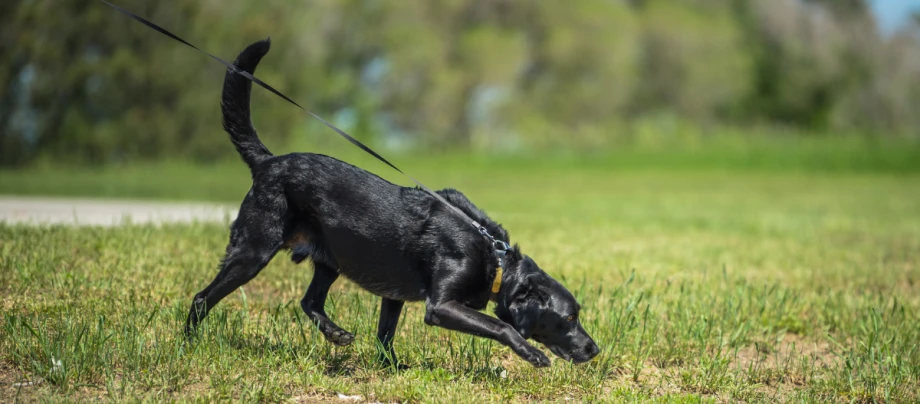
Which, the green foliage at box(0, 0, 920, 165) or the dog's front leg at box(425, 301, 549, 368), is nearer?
the dog's front leg at box(425, 301, 549, 368)

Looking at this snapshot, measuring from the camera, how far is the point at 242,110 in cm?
451

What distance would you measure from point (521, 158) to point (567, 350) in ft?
75.0

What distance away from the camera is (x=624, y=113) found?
3784cm

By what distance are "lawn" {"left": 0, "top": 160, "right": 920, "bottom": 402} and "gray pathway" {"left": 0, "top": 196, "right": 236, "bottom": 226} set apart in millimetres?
1052

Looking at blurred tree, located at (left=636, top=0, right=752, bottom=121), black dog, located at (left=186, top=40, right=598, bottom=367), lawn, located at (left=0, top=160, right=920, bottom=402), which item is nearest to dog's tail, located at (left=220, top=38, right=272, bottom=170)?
black dog, located at (left=186, top=40, right=598, bottom=367)

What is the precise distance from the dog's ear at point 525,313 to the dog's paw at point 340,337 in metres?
0.85

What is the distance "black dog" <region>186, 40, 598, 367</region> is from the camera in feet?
Result: 13.5

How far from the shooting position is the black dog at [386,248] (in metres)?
4.10

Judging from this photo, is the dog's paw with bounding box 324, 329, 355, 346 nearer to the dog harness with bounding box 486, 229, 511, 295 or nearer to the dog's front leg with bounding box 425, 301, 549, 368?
the dog's front leg with bounding box 425, 301, 549, 368

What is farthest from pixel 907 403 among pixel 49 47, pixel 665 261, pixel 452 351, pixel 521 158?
pixel 521 158

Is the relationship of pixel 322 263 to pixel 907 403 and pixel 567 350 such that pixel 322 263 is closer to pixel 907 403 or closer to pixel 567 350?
pixel 567 350

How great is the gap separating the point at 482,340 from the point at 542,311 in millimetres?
563

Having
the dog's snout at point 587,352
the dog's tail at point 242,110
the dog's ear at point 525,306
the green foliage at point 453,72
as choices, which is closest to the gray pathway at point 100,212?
the dog's tail at point 242,110

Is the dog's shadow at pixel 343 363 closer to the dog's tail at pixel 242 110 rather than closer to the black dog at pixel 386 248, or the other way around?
the black dog at pixel 386 248
